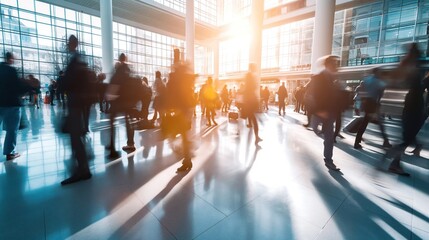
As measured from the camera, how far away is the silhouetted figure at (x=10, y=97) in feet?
9.97

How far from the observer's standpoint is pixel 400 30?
64.7ft

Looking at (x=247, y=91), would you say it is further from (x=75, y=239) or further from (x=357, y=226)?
(x=75, y=239)

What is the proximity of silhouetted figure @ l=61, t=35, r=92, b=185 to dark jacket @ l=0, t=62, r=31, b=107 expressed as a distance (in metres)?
1.40

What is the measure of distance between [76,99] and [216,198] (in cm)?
234

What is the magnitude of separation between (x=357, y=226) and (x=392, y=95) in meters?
3.72

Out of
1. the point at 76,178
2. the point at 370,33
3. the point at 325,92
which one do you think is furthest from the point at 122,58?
the point at 370,33

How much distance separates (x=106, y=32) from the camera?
45.1ft

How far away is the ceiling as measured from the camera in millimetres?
18781

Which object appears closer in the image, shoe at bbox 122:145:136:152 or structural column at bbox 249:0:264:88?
shoe at bbox 122:145:136:152

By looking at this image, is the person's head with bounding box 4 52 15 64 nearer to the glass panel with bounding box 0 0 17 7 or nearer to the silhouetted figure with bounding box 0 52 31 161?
the silhouetted figure with bounding box 0 52 31 161

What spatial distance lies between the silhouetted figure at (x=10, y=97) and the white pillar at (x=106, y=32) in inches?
446

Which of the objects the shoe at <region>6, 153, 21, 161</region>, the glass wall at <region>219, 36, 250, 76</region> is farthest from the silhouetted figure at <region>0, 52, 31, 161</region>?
the glass wall at <region>219, 36, 250, 76</region>

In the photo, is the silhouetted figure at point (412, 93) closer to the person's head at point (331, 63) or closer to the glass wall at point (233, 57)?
the person's head at point (331, 63)

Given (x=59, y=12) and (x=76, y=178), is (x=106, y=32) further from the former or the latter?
(x=76, y=178)
